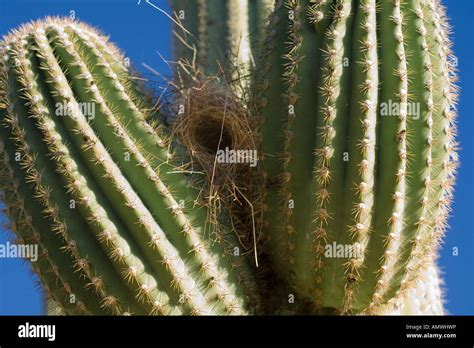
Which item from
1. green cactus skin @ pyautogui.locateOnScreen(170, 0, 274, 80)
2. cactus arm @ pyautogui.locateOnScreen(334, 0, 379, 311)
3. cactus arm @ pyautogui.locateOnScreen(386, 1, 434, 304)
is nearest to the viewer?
cactus arm @ pyautogui.locateOnScreen(334, 0, 379, 311)

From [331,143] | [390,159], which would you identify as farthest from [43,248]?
[390,159]

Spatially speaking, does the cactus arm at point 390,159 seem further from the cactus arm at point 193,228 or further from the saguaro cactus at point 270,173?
the cactus arm at point 193,228

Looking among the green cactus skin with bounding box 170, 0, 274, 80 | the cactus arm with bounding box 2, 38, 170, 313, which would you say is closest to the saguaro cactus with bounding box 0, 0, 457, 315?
the cactus arm with bounding box 2, 38, 170, 313

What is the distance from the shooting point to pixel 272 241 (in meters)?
4.57

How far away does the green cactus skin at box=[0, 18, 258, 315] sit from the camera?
4164 millimetres

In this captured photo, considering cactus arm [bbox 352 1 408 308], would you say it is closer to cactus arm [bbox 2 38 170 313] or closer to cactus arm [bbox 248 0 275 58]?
cactus arm [bbox 2 38 170 313]

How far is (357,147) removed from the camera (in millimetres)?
4133

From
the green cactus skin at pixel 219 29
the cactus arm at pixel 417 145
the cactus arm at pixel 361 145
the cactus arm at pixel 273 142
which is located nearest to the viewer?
the cactus arm at pixel 361 145

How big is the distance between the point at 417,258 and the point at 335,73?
38.9 inches

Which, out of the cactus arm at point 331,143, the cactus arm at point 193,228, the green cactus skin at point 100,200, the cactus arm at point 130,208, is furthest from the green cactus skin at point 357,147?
the cactus arm at point 130,208

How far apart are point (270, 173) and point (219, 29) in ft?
4.29

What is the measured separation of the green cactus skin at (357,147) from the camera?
417cm

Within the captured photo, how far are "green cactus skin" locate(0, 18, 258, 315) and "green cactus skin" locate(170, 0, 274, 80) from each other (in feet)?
3.07

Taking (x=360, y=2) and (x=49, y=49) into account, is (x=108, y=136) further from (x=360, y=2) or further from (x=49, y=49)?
(x=360, y=2)
